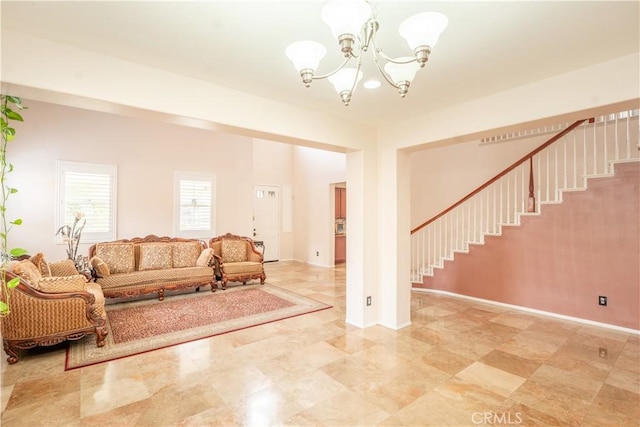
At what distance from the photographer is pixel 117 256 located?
504 centimetres

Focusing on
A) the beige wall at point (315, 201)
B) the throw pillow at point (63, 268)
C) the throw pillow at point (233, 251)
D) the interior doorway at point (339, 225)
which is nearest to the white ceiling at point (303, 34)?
the throw pillow at point (63, 268)

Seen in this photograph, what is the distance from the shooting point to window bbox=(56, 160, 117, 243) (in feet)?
17.2

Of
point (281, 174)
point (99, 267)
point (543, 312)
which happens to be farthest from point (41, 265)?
point (543, 312)

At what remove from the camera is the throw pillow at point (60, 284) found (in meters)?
2.97

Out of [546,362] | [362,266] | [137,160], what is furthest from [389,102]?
[137,160]

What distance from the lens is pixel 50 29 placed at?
1.89m

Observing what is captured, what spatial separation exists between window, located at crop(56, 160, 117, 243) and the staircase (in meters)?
5.69

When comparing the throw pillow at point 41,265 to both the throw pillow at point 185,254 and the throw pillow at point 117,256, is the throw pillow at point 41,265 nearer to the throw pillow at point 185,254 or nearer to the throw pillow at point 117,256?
the throw pillow at point 117,256

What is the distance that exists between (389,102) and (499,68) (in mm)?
995

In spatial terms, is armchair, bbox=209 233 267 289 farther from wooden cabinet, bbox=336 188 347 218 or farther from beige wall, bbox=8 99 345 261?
wooden cabinet, bbox=336 188 347 218

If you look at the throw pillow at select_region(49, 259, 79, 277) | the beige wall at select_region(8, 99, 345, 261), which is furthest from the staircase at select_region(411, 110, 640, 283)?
the throw pillow at select_region(49, 259, 79, 277)

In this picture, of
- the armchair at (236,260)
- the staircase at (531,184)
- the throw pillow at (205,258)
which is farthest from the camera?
the armchair at (236,260)

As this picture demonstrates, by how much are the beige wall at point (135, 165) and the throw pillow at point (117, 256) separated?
0.76 m

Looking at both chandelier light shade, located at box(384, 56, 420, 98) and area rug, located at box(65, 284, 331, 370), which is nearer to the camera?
chandelier light shade, located at box(384, 56, 420, 98)
